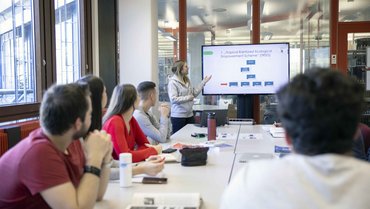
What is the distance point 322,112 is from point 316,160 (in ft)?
0.38

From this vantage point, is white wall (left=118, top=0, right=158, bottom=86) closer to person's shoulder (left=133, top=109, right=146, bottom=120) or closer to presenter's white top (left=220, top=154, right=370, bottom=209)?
person's shoulder (left=133, top=109, right=146, bottom=120)

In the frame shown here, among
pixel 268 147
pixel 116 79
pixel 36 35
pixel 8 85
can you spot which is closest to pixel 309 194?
pixel 268 147

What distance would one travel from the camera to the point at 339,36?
5848 mm

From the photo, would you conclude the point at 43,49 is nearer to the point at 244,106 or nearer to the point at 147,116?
the point at 147,116

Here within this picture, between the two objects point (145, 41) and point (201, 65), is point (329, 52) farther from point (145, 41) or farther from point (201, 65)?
point (145, 41)

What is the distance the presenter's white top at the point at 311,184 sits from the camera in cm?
92

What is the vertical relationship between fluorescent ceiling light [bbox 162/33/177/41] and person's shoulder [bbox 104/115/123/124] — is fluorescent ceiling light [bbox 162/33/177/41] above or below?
above

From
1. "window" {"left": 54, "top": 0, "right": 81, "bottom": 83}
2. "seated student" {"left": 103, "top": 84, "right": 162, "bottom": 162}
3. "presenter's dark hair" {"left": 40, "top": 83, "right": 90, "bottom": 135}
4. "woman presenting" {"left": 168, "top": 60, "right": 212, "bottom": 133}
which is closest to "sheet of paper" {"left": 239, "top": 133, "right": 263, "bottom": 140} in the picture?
"seated student" {"left": 103, "top": 84, "right": 162, "bottom": 162}

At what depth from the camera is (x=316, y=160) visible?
37.2 inches

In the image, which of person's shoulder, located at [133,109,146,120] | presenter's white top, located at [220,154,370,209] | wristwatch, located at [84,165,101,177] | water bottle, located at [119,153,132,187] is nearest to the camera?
presenter's white top, located at [220,154,370,209]

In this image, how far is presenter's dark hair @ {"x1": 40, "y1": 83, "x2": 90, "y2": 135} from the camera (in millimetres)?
1489

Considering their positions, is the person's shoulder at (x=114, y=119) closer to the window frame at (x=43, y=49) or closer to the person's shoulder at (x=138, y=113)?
the person's shoulder at (x=138, y=113)

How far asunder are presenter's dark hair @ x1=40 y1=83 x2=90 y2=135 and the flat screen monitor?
4.27 m

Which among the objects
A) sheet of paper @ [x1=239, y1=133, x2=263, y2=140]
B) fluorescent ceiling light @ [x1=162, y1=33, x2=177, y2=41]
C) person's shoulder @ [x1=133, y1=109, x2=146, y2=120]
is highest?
fluorescent ceiling light @ [x1=162, y1=33, x2=177, y2=41]
